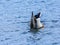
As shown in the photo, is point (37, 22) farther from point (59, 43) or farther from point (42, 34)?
point (59, 43)

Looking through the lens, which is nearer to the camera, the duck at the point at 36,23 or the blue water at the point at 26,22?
the blue water at the point at 26,22

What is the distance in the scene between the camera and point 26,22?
59.2 feet

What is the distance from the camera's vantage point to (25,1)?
21.7 metres

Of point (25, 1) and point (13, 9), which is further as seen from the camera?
point (25, 1)

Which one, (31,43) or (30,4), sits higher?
(30,4)

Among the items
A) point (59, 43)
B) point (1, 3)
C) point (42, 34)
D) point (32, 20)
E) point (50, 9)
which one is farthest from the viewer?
point (1, 3)

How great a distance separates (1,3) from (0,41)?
627 centimetres

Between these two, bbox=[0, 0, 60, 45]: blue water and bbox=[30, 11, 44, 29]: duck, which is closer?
bbox=[0, 0, 60, 45]: blue water

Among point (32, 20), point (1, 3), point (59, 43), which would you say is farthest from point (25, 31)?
point (1, 3)

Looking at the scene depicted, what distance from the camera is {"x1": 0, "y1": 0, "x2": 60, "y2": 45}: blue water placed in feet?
51.3

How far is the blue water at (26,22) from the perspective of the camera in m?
15.6

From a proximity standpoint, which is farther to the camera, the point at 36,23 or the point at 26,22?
the point at 26,22

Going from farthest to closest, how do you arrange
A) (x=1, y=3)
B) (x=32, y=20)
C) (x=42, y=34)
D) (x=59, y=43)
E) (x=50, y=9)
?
(x=1, y=3) < (x=50, y=9) < (x=32, y=20) < (x=42, y=34) < (x=59, y=43)

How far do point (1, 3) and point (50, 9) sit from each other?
319 cm
